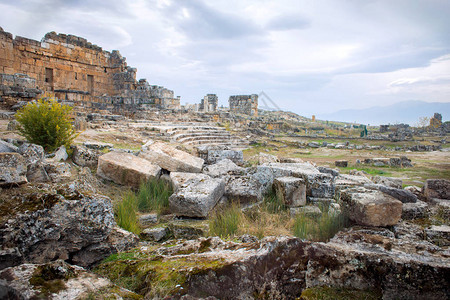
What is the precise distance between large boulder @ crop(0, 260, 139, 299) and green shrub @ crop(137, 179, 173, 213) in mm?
2964

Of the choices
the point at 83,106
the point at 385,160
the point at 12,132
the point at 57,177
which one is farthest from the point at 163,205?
the point at 83,106

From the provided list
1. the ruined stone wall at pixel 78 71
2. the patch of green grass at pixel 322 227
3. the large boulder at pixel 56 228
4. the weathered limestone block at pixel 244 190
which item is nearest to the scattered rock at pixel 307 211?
the patch of green grass at pixel 322 227

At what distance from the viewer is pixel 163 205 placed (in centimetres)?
524

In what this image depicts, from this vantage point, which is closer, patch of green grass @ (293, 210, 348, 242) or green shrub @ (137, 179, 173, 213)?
patch of green grass @ (293, 210, 348, 242)

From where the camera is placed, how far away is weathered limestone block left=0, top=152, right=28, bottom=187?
287 centimetres

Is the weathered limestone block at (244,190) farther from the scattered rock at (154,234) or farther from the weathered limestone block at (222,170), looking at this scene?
the scattered rock at (154,234)

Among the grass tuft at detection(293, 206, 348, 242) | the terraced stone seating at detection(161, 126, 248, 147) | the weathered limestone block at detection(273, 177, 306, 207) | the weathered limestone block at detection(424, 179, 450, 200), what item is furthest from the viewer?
the terraced stone seating at detection(161, 126, 248, 147)

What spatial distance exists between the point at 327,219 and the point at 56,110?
5.93 meters

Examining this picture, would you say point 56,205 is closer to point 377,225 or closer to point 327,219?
point 327,219

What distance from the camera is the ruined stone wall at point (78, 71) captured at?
18.5 metres

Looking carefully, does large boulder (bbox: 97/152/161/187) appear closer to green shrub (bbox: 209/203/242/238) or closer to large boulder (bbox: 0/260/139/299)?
green shrub (bbox: 209/203/242/238)

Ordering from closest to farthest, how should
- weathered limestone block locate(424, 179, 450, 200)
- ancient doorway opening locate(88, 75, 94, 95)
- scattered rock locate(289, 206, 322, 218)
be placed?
scattered rock locate(289, 206, 322, 218), weathered limestone block locate(424, 179, 450, 200), ancient doorway opening locate(88, 75, 94, 95)

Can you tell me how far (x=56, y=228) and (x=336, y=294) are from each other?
2542 mm

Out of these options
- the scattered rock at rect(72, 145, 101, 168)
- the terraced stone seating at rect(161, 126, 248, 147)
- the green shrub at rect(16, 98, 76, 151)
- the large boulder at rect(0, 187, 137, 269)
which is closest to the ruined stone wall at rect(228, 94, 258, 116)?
the terraced stone seating at rect(161, 126, 248, 147)
